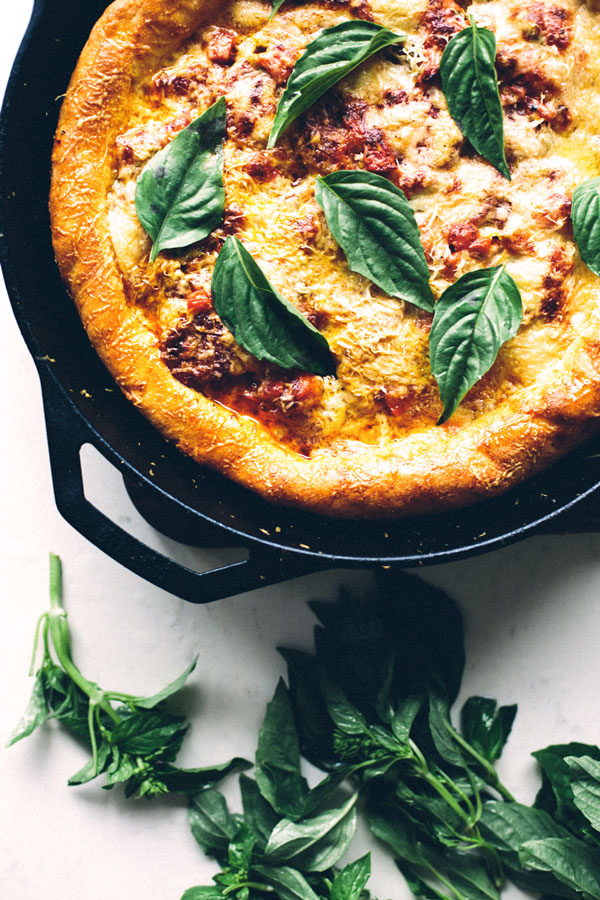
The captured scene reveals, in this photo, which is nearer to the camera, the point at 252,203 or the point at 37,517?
the point at 252,203

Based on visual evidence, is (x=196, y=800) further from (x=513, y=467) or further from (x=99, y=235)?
(x=99, y=235)

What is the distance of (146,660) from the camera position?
8.39ft

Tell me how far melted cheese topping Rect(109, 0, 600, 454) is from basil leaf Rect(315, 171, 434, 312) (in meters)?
0.08

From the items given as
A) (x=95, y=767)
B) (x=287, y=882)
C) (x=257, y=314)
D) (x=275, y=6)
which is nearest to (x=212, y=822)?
(x=287, y=882)

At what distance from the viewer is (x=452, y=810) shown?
7.80 ft

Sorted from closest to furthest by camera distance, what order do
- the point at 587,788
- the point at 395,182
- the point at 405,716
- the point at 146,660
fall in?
the point at 395,182, the point at 587,788, the point at 405,716, the point at 146,660

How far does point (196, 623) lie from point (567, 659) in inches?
44.7

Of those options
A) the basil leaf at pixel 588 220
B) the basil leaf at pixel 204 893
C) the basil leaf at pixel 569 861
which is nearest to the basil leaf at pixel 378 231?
the basil leaf at pixel 588 220

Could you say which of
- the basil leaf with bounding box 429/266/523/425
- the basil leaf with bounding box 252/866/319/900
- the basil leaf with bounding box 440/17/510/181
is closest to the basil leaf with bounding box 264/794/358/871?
the basil leaf with bounding box 252/866/319/900

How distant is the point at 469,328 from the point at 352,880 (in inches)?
62.7

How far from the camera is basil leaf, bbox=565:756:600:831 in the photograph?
7.22 feet

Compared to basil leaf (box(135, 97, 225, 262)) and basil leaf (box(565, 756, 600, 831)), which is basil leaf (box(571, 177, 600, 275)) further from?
basil leaf (box(565, 756, 600, 831))

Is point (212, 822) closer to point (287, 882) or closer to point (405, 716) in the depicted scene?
point (287, 882)

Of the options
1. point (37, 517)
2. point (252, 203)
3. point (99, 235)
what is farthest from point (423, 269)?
point (37, 517)
